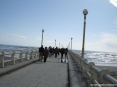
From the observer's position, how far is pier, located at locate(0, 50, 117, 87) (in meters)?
8.69

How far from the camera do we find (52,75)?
18.1m

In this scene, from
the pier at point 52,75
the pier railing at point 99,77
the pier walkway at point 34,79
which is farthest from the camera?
the pier walkway at point 34,79

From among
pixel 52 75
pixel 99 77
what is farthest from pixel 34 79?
pixel 99 77

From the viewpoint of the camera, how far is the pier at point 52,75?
8688 millimetres

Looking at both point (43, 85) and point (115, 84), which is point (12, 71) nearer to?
point (43, 85)

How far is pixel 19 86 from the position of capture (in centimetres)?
1295

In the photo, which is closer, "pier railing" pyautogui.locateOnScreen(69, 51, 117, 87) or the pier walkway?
"pier railing" pyautogui.locateOnScreen(69, 51, 117, 87)

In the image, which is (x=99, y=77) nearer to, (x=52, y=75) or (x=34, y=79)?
(x=34, y=79)

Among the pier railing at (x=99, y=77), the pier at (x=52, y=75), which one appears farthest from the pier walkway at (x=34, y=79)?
the pier railing at (x=99, y=77)

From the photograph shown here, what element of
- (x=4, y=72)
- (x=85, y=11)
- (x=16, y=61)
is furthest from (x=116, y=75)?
(x=4, y=72)

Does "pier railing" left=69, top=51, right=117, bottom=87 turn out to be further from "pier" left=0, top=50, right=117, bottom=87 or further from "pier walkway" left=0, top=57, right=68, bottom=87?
"pier walkway" left=0, top=57, right=68, bottom=87

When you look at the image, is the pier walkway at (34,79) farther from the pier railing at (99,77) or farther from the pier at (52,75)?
the pier railing at (99,77)

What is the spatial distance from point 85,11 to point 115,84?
17.1 m

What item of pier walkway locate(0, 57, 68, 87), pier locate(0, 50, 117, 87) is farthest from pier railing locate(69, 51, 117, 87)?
pier walkway locate(0, 57, 68, 87)
